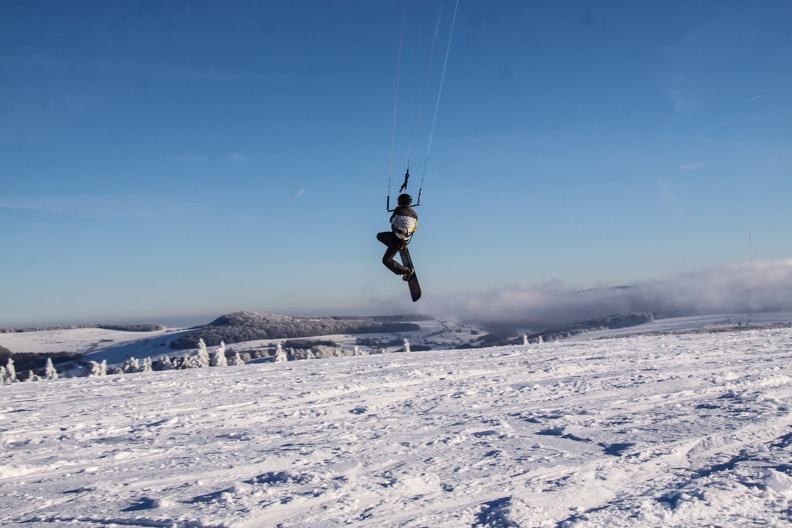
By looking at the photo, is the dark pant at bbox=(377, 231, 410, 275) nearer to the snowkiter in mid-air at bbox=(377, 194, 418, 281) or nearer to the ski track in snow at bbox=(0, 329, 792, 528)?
the snowkiter in mid-air at bbox=(377, 194, 418, 281)

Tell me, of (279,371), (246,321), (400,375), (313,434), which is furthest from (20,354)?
(313,434)

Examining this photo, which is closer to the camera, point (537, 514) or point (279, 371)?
point (537, 514)

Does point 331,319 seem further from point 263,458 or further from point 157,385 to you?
point 263,458

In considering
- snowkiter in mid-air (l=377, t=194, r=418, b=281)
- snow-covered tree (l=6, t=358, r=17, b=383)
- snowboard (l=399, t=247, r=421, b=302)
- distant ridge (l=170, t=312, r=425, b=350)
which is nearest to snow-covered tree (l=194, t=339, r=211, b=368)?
snow-covered tree (l=6, t=358, r=17, b=383)

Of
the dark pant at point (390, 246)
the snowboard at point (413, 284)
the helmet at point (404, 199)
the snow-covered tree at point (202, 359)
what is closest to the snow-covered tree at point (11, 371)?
the snow-covered tree at point (202, 359)

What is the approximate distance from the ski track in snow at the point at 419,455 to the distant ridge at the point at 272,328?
7479 cm

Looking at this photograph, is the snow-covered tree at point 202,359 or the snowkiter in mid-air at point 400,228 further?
the snow-covered tree at point 202,359

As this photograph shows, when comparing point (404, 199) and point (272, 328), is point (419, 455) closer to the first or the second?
point (404, 199)

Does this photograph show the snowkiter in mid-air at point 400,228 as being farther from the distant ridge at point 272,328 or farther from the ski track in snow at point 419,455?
the distant ridge at point 272,328

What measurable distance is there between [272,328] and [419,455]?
8699 centimetres

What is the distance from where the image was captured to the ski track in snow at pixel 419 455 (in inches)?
209

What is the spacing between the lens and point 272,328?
91500mm

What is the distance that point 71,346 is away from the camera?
78.3 meters

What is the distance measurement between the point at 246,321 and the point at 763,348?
81.6 meters
